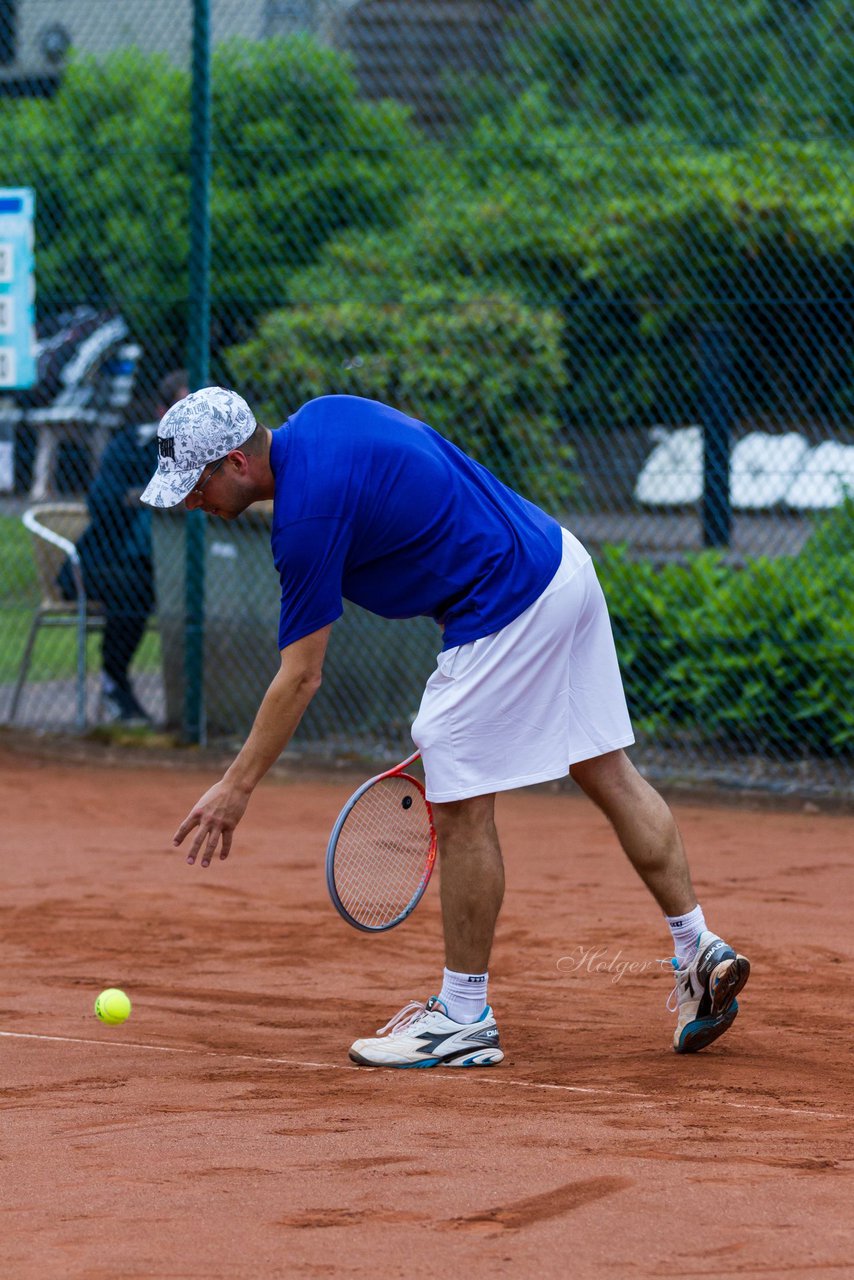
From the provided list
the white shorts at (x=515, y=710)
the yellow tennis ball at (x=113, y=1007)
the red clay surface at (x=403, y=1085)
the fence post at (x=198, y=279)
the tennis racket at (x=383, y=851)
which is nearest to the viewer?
the red clay surface at (x=403, y=1085)

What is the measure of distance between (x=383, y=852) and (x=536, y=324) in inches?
180

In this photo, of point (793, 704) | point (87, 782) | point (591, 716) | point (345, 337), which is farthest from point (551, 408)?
point (591, 716)

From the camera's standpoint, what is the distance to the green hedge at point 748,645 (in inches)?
302

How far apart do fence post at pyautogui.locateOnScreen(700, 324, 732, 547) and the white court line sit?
171 inches

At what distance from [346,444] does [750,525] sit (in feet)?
14.1

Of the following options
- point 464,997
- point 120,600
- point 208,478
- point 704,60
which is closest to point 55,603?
point 120,600

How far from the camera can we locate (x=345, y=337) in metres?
8.63

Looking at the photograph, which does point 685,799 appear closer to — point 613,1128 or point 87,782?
point 87,782

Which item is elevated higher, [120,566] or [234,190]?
[234,190]

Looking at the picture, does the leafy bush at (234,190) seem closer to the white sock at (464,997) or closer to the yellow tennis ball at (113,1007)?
the yellow tennis ball at (113,1007)

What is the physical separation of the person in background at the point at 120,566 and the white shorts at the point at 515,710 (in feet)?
16.4

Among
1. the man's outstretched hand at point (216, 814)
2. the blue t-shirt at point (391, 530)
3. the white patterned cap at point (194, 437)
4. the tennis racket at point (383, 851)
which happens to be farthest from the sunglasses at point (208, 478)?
the tennis racket at point (383, 851)

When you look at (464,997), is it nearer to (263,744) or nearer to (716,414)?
(263,744)

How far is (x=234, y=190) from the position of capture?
367 inches
